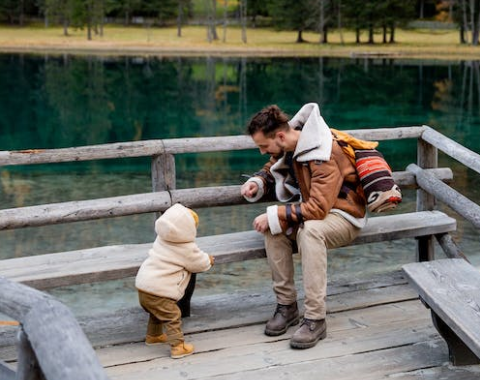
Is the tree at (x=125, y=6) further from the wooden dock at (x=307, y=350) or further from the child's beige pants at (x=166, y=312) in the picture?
the child's beige pants at (x=166, y=312)

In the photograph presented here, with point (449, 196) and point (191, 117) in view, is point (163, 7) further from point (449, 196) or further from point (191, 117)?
point (449, 196)

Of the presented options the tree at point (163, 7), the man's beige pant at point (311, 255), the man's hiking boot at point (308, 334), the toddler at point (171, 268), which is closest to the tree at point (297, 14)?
the tree at point (163, 7)

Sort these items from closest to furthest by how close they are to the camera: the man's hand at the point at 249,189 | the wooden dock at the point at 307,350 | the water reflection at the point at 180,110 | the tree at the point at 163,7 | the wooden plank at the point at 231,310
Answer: the wooden dock at the point at 307,350 < the wooden plank at the point at 231,310 < the man's hand at the point at 249,189 < the water reflection at the point at 180,110 < the tree at the point at 163,7

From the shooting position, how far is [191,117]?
81.5 feet

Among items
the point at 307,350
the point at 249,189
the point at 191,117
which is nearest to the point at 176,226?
the point at 249,189

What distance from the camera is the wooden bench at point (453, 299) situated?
3.46 metres

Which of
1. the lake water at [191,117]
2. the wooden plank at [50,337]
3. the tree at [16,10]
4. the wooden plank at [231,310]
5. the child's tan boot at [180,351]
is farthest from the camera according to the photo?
the tree at [16,10]

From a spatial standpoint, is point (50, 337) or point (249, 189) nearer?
point (50, 337)

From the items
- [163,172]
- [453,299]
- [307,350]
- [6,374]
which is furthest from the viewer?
[163,172]

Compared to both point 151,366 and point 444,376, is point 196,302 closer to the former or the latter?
point 151,366

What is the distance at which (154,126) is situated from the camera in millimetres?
23094

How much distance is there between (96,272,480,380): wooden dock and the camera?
3803 millimetres

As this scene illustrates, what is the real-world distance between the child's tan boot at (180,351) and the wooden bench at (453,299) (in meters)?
1.18

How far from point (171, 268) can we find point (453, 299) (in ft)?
4.46
